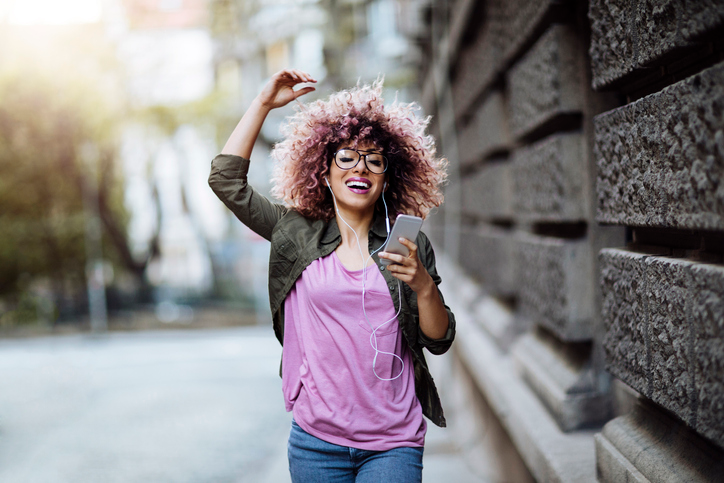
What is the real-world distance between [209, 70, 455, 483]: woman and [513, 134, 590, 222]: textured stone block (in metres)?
0.92

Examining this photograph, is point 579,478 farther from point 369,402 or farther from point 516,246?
point 516,246

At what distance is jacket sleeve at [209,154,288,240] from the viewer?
88.6 inches

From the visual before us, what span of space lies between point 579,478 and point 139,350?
11109 millimetres

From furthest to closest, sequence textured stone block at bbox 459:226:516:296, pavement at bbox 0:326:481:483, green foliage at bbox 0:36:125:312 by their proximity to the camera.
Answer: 1. green foliage at bbox 0:36:125:312
2. pavement at bbox 0:326:481:483
3. textured stone block at bbox 459:226:516:296

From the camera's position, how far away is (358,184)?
87.3 inches

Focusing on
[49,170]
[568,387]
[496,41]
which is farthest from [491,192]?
[49,170]

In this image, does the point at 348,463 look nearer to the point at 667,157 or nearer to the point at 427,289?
the point at 427,289

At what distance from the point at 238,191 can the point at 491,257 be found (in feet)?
11.6

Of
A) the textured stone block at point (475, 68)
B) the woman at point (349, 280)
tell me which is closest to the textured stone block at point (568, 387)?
the woman at point (349, 280)

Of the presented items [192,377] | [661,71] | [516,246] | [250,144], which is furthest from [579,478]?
[192,377]

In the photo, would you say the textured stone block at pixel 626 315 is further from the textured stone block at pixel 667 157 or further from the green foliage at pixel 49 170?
the green foliage at pixel 49 170

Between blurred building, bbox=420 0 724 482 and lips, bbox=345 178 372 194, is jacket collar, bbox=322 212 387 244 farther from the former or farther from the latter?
blurred building, bbox=420 0 724 482

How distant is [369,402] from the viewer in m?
2.11

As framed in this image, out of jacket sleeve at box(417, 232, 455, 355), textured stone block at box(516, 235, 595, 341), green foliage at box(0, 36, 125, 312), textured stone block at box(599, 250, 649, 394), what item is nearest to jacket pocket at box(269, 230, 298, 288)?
jacket sleeve at box(417, 232, 455, 355)
